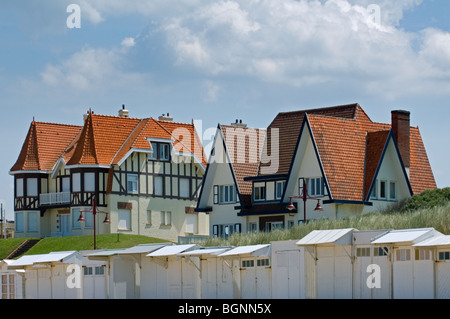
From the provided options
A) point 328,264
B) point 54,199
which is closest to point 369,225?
point 328,264

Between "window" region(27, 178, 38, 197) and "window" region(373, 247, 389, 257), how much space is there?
1929 inches

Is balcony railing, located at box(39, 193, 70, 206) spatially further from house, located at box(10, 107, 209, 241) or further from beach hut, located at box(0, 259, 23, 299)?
→ beach hut, located at box(0, 259, 23, 299)

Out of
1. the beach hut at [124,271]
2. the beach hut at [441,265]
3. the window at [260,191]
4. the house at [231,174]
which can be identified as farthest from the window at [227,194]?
the beach hut at [441,265]

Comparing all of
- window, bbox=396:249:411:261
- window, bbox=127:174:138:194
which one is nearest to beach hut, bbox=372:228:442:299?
window, bbox=396:249:411:261

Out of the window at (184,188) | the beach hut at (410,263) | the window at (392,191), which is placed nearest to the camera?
the beach hut at (410,263)

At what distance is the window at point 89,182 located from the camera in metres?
86.6

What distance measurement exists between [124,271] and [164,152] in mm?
31000

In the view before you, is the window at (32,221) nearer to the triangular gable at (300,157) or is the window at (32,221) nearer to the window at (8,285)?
the window at (8,285)

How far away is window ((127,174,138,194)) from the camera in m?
88.2

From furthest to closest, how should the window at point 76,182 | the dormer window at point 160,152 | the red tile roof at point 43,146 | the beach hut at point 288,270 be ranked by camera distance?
the red tile roof at point 43,146, the dormer window at point 160,152, the window at point 76,182, the beach hut at point 288,270

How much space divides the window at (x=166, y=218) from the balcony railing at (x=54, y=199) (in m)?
7.52

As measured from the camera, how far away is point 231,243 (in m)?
59.0

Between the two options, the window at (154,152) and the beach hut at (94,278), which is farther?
the window at (154,152)
